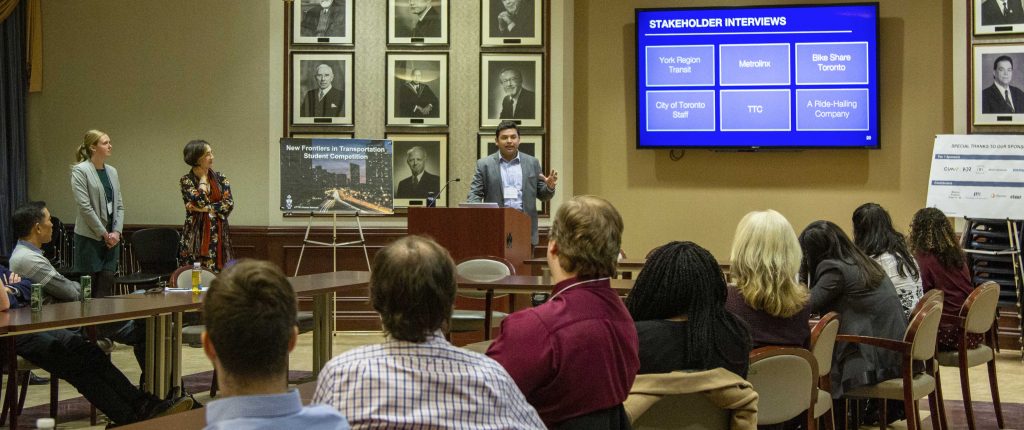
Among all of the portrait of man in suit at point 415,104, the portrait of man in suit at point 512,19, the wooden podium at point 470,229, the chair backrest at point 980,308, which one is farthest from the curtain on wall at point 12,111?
the chair backrest at point 980,308

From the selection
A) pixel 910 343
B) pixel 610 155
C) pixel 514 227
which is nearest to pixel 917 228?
pixel 910 343

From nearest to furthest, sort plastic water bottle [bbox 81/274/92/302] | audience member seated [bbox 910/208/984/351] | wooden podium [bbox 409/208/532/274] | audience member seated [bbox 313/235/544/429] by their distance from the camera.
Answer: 1. audience member seated [bbox 313/235/544/429]
2. plastic water bottle [bbox 81/274/92/302]
3. audience member seated [bbox 910/208/984/351]
4. wooden podium [bbox 409/208/532/274]

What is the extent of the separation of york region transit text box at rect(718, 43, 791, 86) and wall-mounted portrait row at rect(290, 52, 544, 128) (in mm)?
1616

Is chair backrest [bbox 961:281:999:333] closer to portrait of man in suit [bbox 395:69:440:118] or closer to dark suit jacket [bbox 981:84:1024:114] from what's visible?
dark suit jacket [bbox 981:84:1024:114]

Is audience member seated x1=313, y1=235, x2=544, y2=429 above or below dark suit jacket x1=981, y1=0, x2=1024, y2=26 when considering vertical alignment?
below

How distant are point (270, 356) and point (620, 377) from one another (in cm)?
110

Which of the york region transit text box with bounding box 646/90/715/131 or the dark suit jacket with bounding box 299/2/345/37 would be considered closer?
the york region transit text box with bounding box 646/90/715/131

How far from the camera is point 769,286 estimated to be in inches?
141

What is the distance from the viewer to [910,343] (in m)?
4.22

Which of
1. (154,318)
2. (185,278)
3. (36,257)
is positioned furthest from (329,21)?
(154,318)

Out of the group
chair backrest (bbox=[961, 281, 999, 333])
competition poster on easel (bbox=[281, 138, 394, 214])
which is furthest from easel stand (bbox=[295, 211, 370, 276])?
chair backrest (bbox=[961, 281, 999, 333])

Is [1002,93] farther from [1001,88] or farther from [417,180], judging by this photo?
[417,180]

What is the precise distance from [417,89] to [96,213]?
2916 millimetres

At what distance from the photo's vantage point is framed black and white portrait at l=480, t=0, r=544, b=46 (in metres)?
9.08
